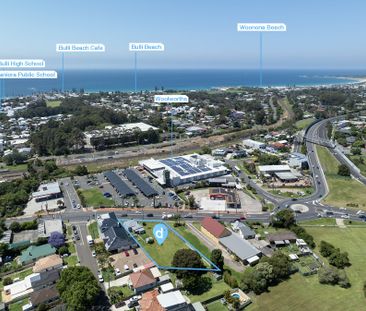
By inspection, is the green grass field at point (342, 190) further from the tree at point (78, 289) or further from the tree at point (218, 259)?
the tree at point (78, 289)

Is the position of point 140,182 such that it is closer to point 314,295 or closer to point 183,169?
point 183,169

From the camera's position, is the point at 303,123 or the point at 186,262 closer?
the point at 186,262

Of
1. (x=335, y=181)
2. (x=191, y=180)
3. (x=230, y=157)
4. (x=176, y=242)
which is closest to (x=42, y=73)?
(x=176, y=242)

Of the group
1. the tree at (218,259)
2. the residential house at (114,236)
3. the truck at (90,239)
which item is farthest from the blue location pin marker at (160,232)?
the tree at (218,259)

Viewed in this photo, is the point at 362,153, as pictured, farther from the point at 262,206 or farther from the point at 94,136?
the point at 94,136

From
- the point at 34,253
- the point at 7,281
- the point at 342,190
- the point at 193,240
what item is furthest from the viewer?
the point at 342,190

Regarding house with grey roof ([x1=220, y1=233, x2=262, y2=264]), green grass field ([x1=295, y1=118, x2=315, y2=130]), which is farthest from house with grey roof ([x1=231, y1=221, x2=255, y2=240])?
green grass field ([x1=295, y1=118, x2=315, y2=130])

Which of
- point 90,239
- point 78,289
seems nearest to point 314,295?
point 78,289
